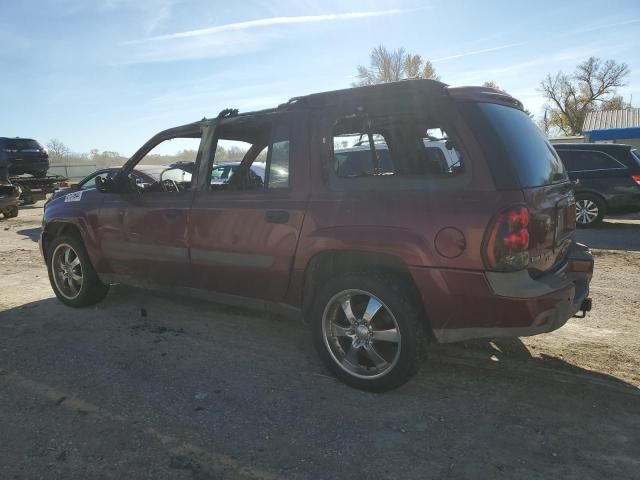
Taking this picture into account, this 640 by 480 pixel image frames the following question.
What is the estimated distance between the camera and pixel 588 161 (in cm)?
1020

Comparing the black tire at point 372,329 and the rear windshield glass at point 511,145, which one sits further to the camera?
the black tire at point 372,329

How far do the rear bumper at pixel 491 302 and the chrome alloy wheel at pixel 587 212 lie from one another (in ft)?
27.3

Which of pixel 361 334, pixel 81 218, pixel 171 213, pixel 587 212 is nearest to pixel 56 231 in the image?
pixel 81 218

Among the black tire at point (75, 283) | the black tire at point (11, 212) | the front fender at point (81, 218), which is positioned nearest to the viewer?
the front fender at point (81, 218)

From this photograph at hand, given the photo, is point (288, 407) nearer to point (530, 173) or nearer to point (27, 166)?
point (530, 173)

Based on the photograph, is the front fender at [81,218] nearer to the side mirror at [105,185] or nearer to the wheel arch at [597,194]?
the side mirror at [105,185]

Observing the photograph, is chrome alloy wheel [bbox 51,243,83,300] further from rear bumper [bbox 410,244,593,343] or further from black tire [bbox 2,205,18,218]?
black tire [bbox 2,205,18,218]

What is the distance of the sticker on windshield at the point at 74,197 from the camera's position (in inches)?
199

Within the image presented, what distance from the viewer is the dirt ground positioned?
245 centimetres

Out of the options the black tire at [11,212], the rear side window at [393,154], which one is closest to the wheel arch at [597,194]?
the rear side window at [393,154]

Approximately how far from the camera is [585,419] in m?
2.80

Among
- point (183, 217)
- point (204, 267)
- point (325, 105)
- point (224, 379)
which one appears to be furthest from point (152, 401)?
point (325, 105)

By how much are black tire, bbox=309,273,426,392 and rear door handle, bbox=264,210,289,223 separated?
568mm

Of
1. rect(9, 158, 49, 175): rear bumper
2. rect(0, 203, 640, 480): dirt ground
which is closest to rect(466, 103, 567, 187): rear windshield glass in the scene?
rect(0, 203, 640, 480): dirt ground
